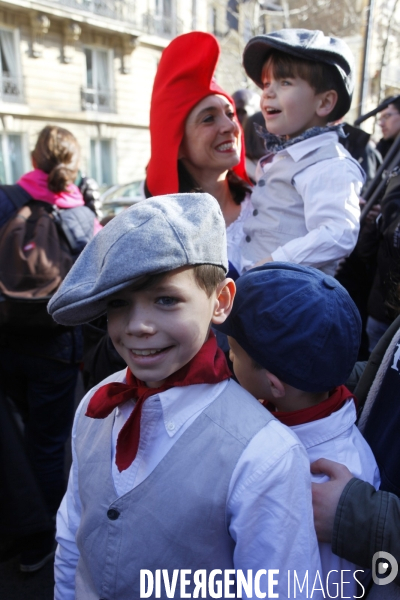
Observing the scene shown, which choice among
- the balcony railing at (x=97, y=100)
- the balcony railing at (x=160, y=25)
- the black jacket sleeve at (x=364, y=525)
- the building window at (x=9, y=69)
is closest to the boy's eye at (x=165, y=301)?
the black jacket sleeve at (x=364, y=525)

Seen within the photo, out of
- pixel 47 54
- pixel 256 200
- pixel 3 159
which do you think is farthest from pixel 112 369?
pixel 47 54

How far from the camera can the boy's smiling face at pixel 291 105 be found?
179 centimetres

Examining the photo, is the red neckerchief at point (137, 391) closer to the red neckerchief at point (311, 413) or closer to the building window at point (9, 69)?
the red neckerchief at point (311, 413)

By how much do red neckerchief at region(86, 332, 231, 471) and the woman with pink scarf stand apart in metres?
1.27

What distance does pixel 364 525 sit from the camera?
41.8 inches

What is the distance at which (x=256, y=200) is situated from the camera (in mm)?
1920

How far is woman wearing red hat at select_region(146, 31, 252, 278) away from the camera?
1.93 m

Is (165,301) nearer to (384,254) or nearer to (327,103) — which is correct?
(327,103)

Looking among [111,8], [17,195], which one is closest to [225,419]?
[17,195]

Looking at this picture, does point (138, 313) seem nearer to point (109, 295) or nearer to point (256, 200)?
point (109, 295)

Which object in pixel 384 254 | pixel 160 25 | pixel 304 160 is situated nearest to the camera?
pixel 304 160

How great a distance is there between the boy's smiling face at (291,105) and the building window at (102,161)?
1803cm

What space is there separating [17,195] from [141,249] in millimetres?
1676

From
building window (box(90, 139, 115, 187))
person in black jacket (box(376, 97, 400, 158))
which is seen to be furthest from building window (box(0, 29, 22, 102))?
person in black jacket (box(376, 97, 400, 158))
